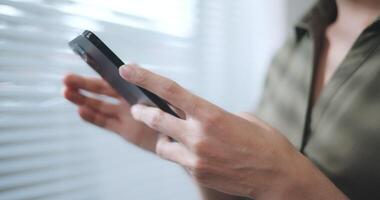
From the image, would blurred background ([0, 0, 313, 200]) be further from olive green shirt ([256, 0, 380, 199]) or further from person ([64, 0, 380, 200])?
olive green shirt ([256, 0, 380, 199])

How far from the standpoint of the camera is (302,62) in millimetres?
827

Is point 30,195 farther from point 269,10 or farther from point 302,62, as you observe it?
point 269,10

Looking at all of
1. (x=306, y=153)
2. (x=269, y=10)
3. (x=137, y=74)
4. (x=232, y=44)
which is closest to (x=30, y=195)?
(x=137, y=74)

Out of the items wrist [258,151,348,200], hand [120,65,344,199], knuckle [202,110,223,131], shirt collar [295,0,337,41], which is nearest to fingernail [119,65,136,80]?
hand [120,65,344,199]

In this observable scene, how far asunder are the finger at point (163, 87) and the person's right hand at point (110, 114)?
247mm

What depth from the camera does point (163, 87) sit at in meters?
0.44

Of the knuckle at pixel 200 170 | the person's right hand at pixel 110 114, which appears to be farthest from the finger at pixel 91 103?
the knuckle at pixel 200 170

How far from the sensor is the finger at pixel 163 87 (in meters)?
0.44

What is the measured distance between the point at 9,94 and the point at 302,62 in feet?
1.94

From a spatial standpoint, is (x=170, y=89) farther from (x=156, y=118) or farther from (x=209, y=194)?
(x=209, y=194)

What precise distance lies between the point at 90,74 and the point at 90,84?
0.11 metres

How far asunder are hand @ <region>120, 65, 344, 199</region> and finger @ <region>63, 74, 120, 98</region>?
191 mm

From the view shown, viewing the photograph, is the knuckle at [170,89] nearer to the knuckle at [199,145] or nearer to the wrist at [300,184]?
the knuckle at [199,145]

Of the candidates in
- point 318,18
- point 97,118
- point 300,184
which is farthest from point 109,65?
point 318,18
